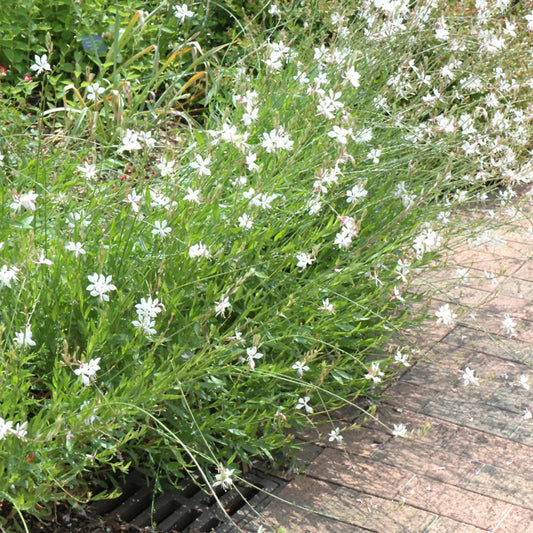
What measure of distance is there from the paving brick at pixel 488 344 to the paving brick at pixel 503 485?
0.84 metres

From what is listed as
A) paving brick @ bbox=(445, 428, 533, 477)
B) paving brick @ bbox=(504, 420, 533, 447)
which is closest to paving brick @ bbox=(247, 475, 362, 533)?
paving brick @ bbox=(445, 428, 533, 477)

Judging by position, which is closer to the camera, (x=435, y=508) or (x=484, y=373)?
(x=435, y=508)

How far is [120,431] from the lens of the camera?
244cm

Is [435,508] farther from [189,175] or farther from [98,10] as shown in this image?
[98,10]

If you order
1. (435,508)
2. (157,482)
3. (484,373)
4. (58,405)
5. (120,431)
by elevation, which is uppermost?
(58,405)

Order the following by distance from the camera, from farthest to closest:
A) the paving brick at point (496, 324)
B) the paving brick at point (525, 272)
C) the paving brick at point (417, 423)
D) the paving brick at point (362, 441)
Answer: the paving brick at point (525, 272)
the paving brick at point (496, 324)
the paving brick at point (417, 423)
the paving brick at point (362, 441)

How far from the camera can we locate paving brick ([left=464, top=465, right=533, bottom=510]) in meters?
2.82

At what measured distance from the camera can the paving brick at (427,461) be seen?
115 inches

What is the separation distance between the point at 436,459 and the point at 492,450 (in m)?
0.23

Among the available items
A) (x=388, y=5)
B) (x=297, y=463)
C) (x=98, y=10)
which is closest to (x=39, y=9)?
(x=98, y=10)

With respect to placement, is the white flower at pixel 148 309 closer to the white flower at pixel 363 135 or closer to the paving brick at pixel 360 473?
the paving brick at pixel 360 473

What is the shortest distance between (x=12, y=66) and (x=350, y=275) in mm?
3170

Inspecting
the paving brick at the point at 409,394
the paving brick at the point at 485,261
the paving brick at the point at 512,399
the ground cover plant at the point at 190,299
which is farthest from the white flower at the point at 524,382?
the paving brick at the point at 485,261

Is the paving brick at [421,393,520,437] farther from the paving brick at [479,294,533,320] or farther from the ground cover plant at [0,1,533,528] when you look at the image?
the paving brick at [479,294,533,320]
